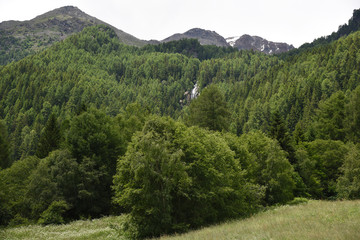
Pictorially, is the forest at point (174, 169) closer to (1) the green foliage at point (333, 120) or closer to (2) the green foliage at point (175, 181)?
(2) the green foliage at point (175, 181)

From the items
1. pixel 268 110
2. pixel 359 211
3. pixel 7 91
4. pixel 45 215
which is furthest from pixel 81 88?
pixel 359 211

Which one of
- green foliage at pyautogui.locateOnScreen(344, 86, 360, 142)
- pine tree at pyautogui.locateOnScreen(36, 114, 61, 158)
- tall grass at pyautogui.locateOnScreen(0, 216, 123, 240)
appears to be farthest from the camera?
green foliage at pyautogui.locateOnScreen(344, 86, 360, 142)

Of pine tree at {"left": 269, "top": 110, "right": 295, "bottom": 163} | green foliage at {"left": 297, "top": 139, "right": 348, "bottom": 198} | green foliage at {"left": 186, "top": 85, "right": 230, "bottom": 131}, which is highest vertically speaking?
green foliage at {"left": 186, "top": 85, "right": 230, "bottom": 131}

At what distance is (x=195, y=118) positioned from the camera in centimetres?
5625

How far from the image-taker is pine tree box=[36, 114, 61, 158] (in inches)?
2314

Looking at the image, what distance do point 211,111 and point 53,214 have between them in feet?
111

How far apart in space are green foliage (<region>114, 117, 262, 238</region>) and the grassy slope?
3.07 metres

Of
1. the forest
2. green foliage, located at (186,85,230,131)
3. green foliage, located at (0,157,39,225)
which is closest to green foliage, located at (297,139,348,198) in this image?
the forest

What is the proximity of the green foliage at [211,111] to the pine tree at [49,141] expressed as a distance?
3118 centimetres

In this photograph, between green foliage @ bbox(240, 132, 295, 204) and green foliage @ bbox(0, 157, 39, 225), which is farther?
green foliage @ bbox(240, 132, 295, 204)

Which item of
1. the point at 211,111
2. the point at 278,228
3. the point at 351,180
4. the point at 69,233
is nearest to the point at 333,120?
the point at 351,180

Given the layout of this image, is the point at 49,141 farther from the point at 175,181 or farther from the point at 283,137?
Result: the point at 283,137

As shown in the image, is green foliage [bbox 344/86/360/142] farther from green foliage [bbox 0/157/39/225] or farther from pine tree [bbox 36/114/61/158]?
green foliage [bbox 0/157/39/225]

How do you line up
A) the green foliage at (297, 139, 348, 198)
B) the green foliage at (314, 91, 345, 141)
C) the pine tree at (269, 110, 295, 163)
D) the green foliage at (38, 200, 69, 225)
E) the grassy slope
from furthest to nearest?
the green foliage at (314, 91, 345, 141)
the green foliage at (297, 139, 348, 198)
the pine tree at (269, 110, 295, 163)
the green foliage at (38, 200, 69, 225)
the grassy slope
